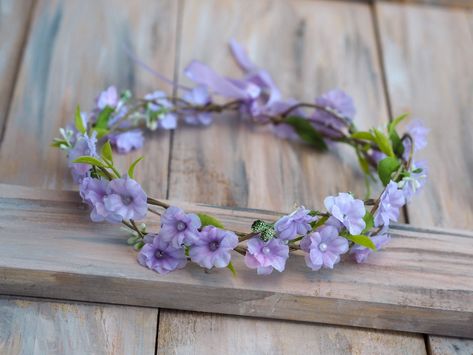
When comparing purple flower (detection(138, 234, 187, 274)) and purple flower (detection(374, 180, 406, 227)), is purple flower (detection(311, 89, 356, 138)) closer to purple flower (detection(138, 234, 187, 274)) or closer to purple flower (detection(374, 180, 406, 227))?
purple flower (detection(374, 180, 406, 227))

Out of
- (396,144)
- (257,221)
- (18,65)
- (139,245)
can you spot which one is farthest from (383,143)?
(18,65)

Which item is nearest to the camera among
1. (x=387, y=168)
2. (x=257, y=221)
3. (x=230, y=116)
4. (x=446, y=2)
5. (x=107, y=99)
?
(x=257, y=221)

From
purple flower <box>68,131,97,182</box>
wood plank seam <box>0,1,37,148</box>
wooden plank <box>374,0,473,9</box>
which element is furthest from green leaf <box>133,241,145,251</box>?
wooden plank <box>374,0,473,9</box>

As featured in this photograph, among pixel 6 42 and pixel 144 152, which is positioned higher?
pixel 6 42

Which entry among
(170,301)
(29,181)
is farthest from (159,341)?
(29,181)

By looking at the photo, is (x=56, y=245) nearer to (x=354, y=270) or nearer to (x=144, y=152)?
(x=144, y=152)

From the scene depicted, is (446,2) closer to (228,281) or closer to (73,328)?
(228,281)
